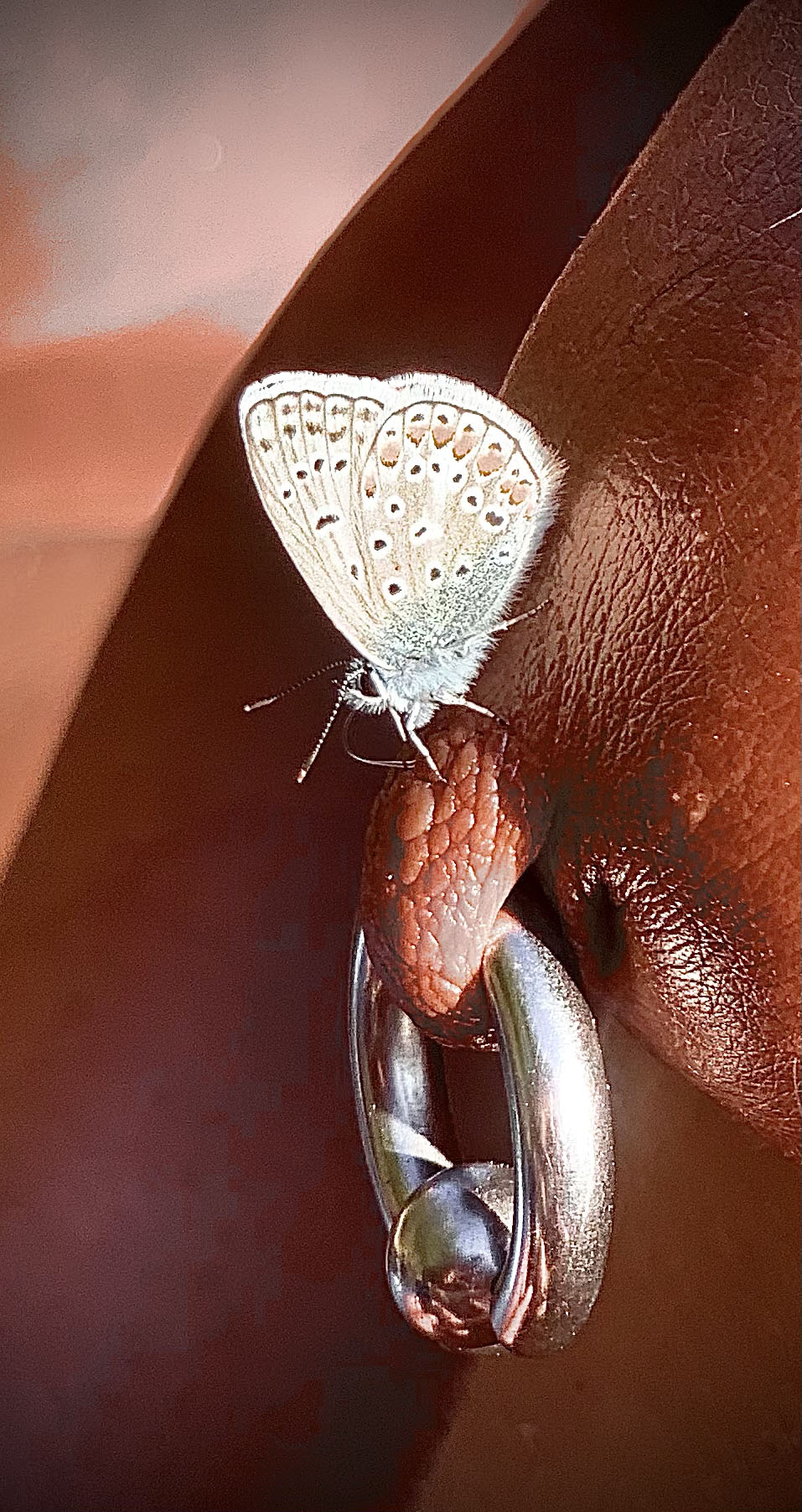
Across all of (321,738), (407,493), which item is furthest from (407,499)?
(321,738)

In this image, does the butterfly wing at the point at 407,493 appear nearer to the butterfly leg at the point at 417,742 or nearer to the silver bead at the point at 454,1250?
the butterfly leg at the point at 417,742

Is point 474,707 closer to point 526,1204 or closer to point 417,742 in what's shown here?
point 417,742

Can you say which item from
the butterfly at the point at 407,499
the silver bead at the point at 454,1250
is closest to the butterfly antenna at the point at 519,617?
the butterfly at the point at 407,499

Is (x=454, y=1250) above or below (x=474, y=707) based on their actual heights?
below

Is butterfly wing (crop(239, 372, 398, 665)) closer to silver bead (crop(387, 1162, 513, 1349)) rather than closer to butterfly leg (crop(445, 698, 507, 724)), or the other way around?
butterfly leg (crop(445, 698, 507, 724))

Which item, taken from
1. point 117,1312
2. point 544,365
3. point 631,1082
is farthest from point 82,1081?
point 544,365

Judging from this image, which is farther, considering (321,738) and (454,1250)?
(321,738)
